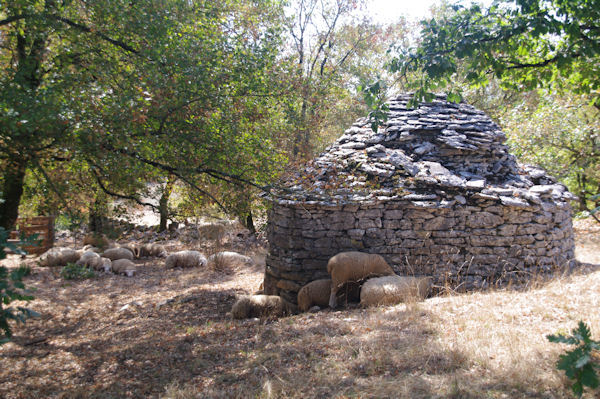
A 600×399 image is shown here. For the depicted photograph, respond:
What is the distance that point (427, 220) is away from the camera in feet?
25.0

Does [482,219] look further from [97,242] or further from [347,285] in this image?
[97,242]

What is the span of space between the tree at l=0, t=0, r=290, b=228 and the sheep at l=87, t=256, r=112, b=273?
5.97 meters

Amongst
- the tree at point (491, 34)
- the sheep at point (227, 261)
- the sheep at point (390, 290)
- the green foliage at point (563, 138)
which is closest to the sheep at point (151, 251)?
the sheep at point (227, 261)

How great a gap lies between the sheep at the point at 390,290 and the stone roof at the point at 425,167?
1668mm

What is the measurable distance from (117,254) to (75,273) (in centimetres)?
233

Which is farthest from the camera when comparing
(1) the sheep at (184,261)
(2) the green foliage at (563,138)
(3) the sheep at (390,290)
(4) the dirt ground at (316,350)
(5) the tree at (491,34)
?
(1) the sheep at (184,261)

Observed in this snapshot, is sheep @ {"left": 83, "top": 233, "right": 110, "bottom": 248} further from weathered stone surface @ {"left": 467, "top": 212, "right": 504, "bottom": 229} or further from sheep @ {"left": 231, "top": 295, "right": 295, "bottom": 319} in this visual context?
weathered stone surface @ {"left": 467, "top": 212, "right": 504, "bottom": 229}

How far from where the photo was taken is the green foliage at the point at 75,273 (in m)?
11.1

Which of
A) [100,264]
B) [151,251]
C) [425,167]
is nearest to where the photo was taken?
[425,167]

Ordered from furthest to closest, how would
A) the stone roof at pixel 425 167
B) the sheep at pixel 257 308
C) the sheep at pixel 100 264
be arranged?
the sheep at pixel 100 264
the stone roof at pixel 425 167
the sheep at pixel 257 308

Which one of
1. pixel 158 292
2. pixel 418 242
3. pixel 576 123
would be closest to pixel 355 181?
pixel 418 242

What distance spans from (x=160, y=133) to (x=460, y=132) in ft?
22.5

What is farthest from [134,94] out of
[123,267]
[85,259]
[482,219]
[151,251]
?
[151,251]

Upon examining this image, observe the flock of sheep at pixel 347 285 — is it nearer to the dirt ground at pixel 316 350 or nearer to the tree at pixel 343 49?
the dirt ground at pixel 316 350
